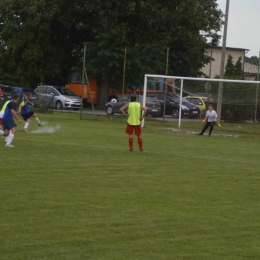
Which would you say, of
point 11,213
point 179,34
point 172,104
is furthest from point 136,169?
point 179,34

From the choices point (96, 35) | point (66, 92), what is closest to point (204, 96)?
point (66, 92)

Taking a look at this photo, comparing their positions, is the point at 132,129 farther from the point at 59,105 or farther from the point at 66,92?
the point at 66,92

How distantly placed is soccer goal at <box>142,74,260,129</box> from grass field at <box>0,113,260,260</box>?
11.1 meters

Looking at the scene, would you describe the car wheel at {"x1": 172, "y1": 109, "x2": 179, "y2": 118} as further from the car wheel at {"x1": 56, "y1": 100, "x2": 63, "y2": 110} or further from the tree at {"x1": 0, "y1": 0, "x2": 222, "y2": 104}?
the car wheel at {"x1": 56, "y1": 100, "x2": 63, "y2": 110}

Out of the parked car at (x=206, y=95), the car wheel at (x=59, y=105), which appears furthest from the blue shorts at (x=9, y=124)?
the car wheel at (x=59, y=105)

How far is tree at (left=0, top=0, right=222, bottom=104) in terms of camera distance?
4142 centimetres

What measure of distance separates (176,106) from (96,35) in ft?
63.0

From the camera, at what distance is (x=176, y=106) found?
106 feet

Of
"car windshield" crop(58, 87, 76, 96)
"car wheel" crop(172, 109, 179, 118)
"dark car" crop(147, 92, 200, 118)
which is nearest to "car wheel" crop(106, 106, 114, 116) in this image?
"car windshield" crop(58, 87, 76, 96)

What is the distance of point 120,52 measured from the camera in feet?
128

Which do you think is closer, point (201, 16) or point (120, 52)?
point (120, 52)

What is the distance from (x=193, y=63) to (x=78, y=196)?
152 feet

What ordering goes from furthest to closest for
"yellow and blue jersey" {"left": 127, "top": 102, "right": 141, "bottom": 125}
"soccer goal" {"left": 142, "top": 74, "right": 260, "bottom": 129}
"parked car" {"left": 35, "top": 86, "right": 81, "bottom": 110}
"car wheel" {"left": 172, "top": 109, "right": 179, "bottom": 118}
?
"parked car" {"left": 35, "top": 86, "right": 81, "bottom": 110} < "car wheel" {"left": 172, "top": 109, "right": 179, "bottom": 118} < "soccer goal" {"left": 142, "top": 74, "right": 260, "bottom": 129} < "yellow and blue jersey" {"left": 127, "top": 102, "right": 141, "bottom": 125}

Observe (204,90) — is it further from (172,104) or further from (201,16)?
(201,16)
